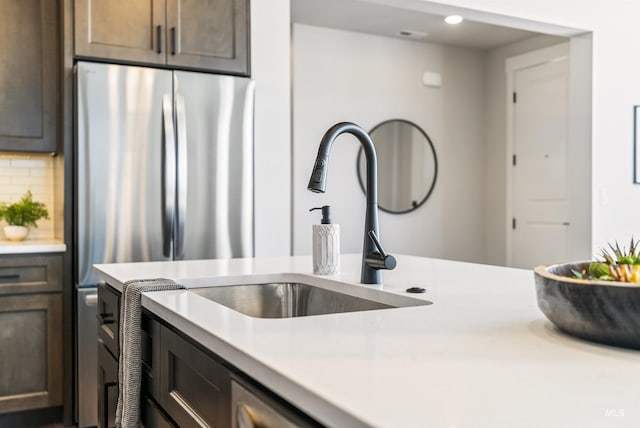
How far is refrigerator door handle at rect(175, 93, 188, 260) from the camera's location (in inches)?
119

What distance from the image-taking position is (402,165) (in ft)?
17.9

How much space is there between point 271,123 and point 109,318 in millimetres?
1795

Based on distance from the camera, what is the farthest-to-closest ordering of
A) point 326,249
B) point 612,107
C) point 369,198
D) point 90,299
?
point 612,107 < point 90,299 < point 326,249 < point 369,198

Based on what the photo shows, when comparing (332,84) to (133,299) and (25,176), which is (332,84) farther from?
(133,299)

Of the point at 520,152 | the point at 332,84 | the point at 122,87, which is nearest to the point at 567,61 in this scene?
the point at 520,152

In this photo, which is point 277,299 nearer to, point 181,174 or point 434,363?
point 434,363

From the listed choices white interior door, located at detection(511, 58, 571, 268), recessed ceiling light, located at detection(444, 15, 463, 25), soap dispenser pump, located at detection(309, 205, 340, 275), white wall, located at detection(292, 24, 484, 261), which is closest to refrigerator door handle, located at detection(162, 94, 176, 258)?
soap dispenser pump, located at detection(309, 205, 340, 275)

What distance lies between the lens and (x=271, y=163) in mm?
3395

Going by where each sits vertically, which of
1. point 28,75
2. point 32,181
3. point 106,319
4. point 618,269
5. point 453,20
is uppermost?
point 453,20

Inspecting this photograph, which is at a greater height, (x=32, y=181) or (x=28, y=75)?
(x=28, y=75)

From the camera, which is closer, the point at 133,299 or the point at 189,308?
the point at 189,308

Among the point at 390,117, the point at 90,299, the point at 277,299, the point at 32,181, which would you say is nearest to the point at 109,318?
the point at 277,299

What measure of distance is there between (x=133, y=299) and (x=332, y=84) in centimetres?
395

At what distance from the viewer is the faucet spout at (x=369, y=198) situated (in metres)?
1.42
